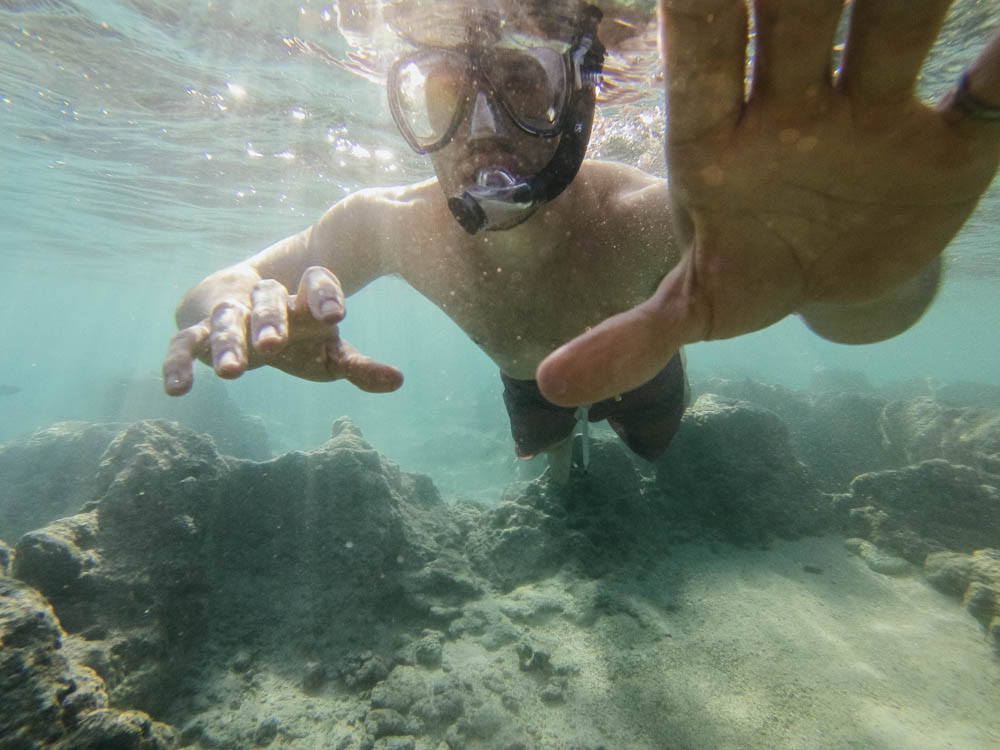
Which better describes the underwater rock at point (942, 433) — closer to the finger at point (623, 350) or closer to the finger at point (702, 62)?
the finger at point (623, 350)

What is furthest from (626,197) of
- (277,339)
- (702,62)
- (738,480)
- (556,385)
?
(738,480)

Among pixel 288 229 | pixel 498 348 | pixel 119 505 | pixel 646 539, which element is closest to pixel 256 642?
pixel 119 505

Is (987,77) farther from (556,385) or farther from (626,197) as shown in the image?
(626,197)

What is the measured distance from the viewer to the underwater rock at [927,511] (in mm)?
4879

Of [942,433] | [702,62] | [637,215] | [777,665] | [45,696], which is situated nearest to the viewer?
[702,62]

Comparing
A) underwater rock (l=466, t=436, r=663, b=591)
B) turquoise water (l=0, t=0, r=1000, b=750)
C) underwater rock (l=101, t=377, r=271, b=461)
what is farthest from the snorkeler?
underwater rock (l=101, t=377, r=271, b=461)

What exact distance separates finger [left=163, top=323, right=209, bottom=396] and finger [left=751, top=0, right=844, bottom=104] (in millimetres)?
1899

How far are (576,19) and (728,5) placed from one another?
4579 mm

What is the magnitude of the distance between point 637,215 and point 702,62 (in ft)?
4.99

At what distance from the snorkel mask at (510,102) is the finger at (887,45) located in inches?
58.3

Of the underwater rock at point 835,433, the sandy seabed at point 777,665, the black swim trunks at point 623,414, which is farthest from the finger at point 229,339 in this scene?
the underwater rock at point 835,433

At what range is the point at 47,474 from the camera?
1123 centimetres

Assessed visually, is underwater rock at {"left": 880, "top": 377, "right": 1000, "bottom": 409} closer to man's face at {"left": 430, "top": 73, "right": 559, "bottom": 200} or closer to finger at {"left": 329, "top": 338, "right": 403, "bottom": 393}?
man's face at {"left": 430, "top": 73, "right": 559, "bottom": 200}

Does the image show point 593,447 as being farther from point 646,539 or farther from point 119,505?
point 119,505
